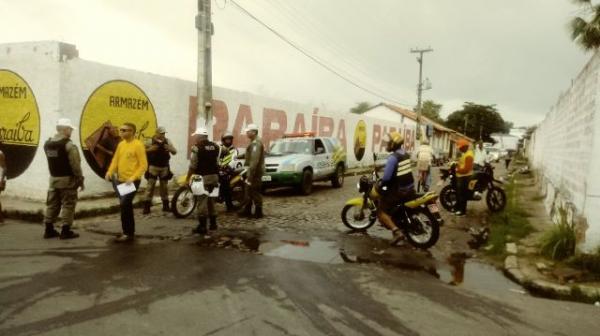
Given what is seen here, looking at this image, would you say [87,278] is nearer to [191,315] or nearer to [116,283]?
[116,283]

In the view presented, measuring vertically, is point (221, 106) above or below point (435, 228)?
above

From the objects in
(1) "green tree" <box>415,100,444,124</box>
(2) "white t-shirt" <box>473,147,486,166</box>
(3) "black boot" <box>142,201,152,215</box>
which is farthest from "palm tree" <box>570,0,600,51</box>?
(1) "green tree" <box>415,100,444,124</box>

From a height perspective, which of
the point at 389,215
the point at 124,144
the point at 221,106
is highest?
the point at 221,106

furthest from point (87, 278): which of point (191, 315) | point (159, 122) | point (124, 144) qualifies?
point (159, 122)

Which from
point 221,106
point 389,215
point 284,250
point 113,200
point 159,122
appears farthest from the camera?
point 221,106

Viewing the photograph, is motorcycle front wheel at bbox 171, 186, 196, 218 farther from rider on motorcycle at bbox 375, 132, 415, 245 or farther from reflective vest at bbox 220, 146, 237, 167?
rider on motorcycle at bbox 375, 132, 415, 245

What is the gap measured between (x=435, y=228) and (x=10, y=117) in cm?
1012

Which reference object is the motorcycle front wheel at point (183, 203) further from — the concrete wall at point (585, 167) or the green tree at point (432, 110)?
the green tree at point (432, 110)

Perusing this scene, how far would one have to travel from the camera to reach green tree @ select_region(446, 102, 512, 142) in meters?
92.2

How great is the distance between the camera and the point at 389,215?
8086 mm

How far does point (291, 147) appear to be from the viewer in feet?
49.2

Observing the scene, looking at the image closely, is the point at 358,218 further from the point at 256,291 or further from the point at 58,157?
the point at 58,157

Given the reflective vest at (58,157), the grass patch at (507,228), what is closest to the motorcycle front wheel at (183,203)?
the reflective vest at (58,157)

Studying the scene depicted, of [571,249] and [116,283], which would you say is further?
[571,249]
